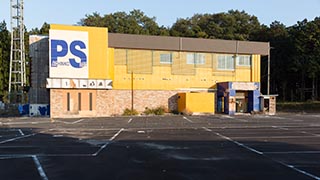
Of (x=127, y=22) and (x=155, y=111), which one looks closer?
(x=155, y=111)

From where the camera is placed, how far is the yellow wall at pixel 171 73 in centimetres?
4506

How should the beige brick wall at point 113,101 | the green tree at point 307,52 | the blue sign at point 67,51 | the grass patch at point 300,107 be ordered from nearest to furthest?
the blue sign at point 67,51 → the beige brick wall at point 113,101 → the grass patch at point 300,107 → the green tree at point 307,52

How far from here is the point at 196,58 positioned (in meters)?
47.9

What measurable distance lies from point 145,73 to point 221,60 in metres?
9.82

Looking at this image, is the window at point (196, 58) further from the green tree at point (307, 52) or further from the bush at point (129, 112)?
the green tree at point (307, 52)

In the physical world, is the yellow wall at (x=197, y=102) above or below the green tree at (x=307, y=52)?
below

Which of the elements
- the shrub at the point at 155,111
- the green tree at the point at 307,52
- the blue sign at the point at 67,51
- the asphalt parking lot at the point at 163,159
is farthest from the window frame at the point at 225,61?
the asphalt parking lot at the point at 163,159

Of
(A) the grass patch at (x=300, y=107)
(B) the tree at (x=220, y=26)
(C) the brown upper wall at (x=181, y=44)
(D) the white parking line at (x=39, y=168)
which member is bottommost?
(A) the grass patch at (x=300, y=107)

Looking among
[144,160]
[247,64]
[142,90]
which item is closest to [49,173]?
[144,160]

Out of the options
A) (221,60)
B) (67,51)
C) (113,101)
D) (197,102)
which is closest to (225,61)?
(221,60)

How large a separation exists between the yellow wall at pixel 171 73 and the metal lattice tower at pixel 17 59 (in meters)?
16.4

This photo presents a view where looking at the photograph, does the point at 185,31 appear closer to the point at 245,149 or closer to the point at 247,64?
the point at 247,64

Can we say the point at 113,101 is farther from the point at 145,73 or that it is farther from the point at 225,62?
the point at 225,62

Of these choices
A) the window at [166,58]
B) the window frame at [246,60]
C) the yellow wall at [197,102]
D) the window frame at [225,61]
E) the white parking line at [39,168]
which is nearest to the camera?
the white parking line at [39,168]
